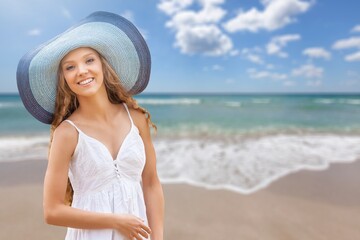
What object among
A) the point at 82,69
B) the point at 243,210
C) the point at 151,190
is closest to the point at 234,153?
the point at 243,210

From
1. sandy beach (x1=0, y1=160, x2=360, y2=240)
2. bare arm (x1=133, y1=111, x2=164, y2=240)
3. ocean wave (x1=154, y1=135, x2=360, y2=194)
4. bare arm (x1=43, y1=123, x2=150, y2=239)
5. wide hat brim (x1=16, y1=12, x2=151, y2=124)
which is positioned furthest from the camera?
ocean wave (x1=154, y1=135, x2=360, y2=194)

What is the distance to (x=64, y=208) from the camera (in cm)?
114

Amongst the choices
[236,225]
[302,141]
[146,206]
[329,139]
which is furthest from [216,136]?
[146,206]

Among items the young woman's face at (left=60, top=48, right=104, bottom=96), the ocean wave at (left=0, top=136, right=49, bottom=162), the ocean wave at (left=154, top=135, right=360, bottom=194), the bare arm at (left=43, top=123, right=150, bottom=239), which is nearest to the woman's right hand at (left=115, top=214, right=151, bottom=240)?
the bare arm at (left=43, top=123, right=150, bottom=239)

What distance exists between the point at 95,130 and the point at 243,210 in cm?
292

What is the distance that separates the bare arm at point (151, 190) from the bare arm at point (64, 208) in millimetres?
211

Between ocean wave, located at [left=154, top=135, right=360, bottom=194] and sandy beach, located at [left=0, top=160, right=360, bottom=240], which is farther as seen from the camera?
ocean wave, located at [left=154, top=135, right=360, bottom=194]

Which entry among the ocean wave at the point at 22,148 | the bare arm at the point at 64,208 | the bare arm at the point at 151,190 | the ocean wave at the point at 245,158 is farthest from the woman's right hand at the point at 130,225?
the ocean wave at the point at 22,148

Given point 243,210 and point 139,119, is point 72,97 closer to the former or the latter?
point 139,119

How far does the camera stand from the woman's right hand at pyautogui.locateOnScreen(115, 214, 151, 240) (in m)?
1.16

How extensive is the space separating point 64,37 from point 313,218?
132 inches

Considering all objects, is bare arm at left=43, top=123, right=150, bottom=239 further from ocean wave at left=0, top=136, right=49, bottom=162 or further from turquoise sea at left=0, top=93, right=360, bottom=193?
ocean wave at left=0, top=136, right=49, bottom=162

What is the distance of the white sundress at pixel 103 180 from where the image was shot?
1193mm

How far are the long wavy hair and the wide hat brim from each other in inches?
1.2
